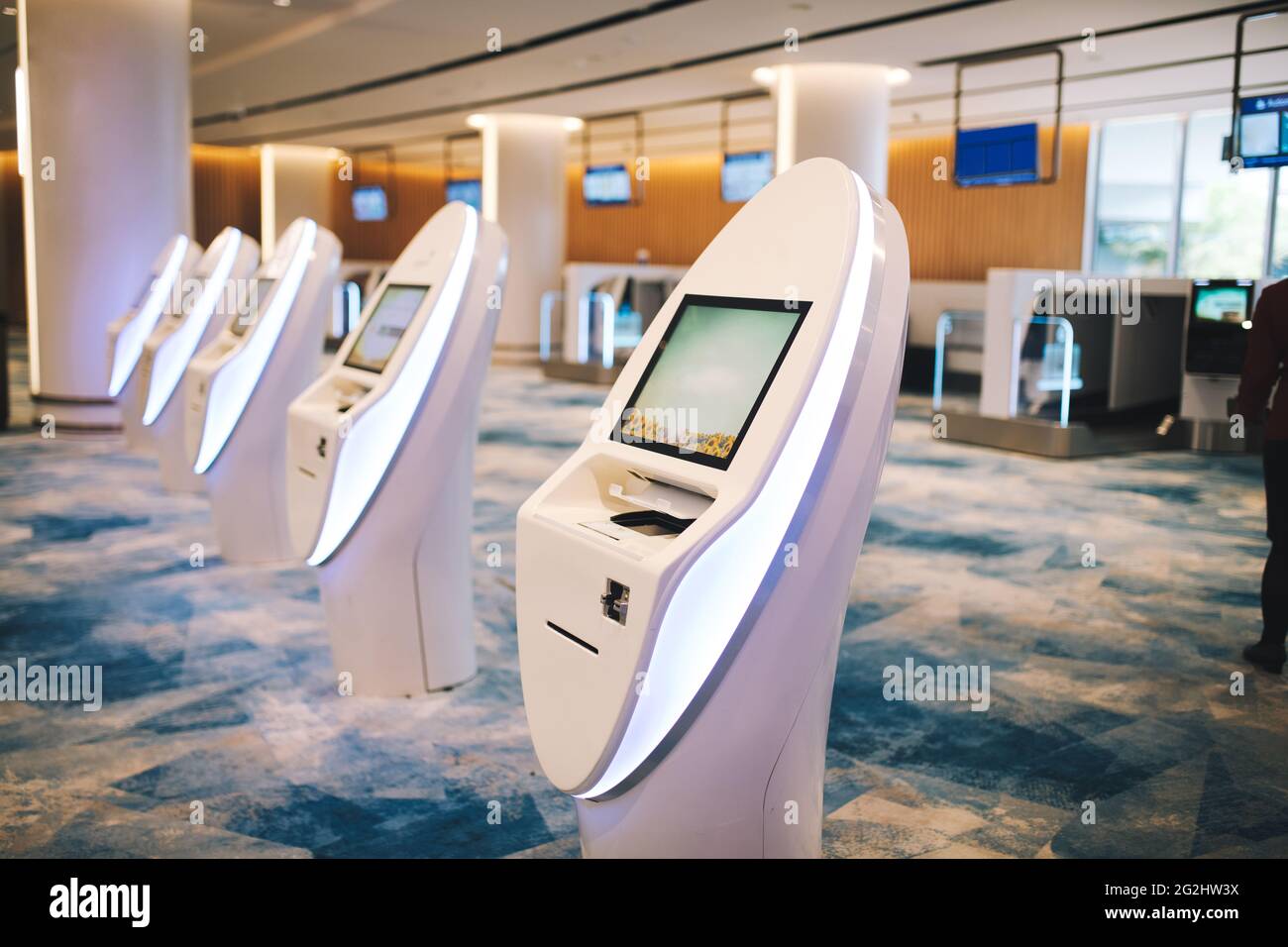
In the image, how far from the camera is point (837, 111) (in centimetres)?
1198

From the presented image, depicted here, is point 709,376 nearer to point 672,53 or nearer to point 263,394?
point 263,394

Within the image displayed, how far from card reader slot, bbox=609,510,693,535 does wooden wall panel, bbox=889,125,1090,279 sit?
14.9m

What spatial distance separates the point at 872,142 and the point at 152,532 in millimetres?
8560

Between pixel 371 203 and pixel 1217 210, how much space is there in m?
14.6

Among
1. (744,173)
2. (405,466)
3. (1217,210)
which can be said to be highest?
(744,173)

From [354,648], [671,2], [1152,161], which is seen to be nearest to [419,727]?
[354,648]

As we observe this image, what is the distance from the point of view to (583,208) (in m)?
23.2

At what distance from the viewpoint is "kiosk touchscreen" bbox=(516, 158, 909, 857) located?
1.99m

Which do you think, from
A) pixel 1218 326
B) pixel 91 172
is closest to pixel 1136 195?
pixel 1218 326

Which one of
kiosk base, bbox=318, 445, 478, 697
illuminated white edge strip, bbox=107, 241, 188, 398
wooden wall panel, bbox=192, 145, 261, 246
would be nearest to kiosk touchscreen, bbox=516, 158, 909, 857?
kiosk base, bbox=318, 445, 478, 697

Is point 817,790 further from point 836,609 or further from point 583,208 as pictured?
point 583,208

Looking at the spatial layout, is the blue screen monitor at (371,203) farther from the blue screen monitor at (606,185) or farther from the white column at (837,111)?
the white column at (837,111)

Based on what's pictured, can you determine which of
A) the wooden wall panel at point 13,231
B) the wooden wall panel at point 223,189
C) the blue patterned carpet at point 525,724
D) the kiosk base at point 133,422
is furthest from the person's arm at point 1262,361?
the wooden wall panel at point 13,231

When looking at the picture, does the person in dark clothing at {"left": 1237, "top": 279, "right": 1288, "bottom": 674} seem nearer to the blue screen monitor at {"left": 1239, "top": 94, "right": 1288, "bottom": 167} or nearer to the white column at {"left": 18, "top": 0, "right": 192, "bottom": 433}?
the blue screen monitor at {"left": 1239, "top": 94, "right": 1288, "bottom": 167}
